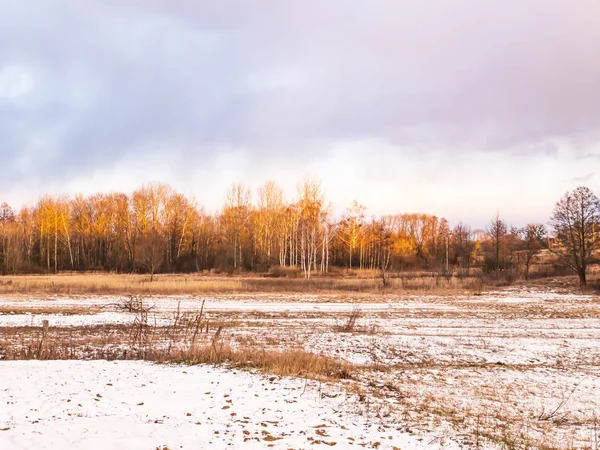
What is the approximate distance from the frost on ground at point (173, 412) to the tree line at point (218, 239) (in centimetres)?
4826

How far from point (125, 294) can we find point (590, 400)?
31461 millimetres

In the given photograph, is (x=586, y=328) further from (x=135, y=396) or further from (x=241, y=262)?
(x=241, y=262)

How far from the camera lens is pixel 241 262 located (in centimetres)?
Result: 7025

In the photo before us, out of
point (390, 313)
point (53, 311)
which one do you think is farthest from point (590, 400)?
point (53, 311)

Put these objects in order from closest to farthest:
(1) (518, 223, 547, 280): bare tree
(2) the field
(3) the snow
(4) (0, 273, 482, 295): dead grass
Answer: (2) the field
(3) the snow
(4) (0, 273, 482, 295): dead grass
(1) (518, 223, 547, 280): bare tree

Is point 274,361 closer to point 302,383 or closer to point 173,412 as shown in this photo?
point 302,383

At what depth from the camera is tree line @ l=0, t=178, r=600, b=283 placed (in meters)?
67.9

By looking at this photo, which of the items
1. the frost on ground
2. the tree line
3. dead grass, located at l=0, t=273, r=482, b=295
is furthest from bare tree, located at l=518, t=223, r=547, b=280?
the frost on ground

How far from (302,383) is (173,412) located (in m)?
3.23

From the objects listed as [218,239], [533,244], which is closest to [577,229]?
[533,244]

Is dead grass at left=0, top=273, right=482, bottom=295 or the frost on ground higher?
the frost on ground

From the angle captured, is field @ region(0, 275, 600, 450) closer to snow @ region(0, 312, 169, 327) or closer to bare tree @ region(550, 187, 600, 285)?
snow @ region(0, 312, 169, 327)

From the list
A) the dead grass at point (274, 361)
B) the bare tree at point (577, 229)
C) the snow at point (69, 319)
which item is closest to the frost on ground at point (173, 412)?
the dead grass at point (274, 361)

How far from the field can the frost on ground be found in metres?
0.03
